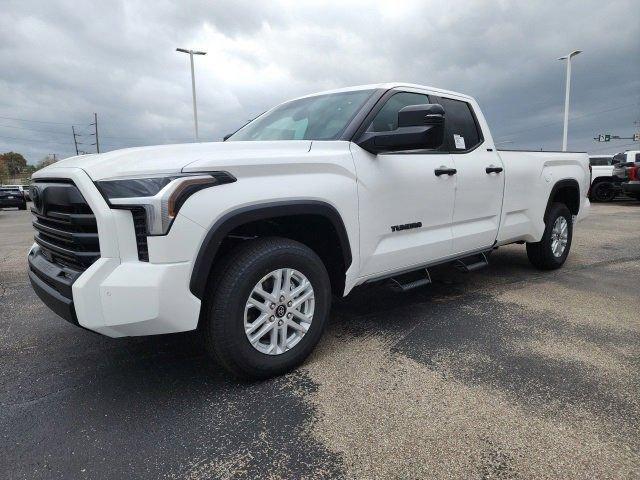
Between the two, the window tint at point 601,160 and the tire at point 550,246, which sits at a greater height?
the window tint at point 601,160

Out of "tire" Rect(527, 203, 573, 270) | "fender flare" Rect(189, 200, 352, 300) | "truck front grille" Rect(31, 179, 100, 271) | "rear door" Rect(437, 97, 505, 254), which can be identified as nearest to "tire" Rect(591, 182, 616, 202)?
"tire" Rect(527, 203, 573, 270)

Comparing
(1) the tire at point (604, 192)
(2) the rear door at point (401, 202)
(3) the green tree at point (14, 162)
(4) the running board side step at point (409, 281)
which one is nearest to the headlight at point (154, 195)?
(2) the rear door at point (401, 202)

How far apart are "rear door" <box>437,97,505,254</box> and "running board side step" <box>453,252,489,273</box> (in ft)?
0.42

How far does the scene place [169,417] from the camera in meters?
2.32

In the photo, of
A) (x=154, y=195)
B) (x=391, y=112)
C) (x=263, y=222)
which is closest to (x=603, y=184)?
(x=391, y=112)

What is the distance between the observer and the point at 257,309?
260cm

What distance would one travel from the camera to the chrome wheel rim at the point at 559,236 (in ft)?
17.0

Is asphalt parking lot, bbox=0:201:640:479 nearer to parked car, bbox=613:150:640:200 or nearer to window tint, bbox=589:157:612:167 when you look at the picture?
parked car, bbox=613:150:640:200

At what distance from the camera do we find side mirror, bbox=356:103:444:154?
275 cm

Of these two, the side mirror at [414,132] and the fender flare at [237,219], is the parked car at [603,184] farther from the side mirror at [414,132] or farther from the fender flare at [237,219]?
the fender flare at [237,219]

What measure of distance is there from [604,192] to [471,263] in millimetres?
16165

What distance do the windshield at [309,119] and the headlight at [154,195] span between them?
1235 millimetres

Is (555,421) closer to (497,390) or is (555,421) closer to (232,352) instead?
(497,390)

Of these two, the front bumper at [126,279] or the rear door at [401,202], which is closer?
the front bumper at [126,279]
